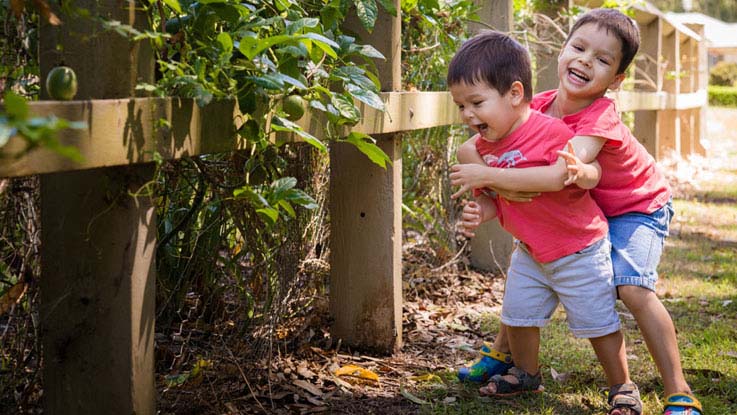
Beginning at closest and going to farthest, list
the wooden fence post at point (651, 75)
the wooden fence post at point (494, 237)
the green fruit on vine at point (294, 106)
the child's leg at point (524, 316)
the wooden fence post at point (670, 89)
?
the green fruit on vine at point (294, 106), the child's leg at point (524, 316), the wooden fence post at point (494, 237), the wooden fence post at point (651, 75), the wooden fence post at point (670, 89)

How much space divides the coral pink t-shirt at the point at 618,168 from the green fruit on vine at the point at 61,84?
1.63 metres

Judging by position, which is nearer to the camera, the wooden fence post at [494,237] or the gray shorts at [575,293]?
the gray shorts at [575,293]

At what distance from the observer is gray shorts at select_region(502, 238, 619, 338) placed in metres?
2.88

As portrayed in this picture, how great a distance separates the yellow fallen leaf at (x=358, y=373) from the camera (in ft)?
10.5

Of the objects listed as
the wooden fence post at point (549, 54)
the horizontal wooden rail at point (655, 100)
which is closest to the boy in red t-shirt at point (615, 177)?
the wooden fence post at point (549, 54)

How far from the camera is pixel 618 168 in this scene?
2902 mm

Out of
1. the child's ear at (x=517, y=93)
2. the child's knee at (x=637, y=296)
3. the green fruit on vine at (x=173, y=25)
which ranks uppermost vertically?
the green fruit on vine at (x=173, y=25)

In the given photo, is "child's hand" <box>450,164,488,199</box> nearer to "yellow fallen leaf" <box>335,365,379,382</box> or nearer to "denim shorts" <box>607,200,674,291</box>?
"denim shorts" <box>607,200,674,291</box>

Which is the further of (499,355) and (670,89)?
(670,89)

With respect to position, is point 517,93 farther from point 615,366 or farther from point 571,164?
point 615,366

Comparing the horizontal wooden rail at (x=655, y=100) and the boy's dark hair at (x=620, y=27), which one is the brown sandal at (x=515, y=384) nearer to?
the boy's dark hair at (x=620, y=27)

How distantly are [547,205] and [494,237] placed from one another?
2325 millimetres

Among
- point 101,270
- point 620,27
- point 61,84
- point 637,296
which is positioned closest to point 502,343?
point 637,296

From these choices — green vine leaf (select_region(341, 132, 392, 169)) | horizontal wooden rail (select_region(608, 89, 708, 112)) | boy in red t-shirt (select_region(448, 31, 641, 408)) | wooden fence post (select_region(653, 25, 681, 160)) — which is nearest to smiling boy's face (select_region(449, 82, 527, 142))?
boy in red t-shirt (select_region(448, 31, 641, 408))
